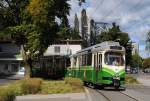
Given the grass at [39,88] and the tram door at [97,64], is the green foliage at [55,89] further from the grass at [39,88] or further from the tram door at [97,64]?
the tram door at [97,64]

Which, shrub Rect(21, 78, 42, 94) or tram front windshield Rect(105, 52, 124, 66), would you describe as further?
tram front windshield Rect(105, 52, 124, 66)

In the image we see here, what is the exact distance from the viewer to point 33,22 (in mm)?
44781

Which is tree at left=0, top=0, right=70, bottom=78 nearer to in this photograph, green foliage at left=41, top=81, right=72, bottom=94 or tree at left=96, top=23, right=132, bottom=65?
green foliage at left=41, top=81, right=72, bottom=94

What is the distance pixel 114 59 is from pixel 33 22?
13.3m

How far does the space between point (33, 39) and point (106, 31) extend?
63.4m

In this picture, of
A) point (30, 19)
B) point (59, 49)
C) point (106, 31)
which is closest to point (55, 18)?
point (30, 19)

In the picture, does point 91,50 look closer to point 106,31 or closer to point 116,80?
point 116,80

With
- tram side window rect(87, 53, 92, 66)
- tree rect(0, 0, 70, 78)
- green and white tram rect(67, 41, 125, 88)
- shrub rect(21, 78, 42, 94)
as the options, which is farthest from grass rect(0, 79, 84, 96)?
tree rect(0, 0, 70, 78)

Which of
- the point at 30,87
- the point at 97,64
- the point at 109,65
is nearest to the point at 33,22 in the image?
the point at 97,64

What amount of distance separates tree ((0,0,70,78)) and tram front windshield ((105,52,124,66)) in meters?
11.6

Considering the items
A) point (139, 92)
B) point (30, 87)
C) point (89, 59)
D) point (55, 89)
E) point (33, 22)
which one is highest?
point (33, 22)

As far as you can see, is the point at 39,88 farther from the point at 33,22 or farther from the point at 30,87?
the point at 33,22

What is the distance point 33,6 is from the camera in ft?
141

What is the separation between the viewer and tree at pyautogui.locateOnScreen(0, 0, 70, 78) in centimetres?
4366
